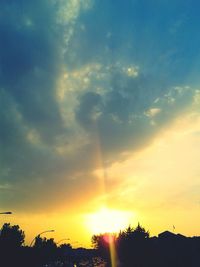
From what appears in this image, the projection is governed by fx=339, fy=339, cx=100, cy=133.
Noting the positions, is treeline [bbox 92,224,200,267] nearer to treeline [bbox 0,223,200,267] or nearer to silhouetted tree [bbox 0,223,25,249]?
treeline [bbox 0,223,200,267]

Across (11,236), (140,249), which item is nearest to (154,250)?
(140,249)

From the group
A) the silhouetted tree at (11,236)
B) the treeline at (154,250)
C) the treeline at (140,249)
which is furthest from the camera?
the treeline at (154,250)

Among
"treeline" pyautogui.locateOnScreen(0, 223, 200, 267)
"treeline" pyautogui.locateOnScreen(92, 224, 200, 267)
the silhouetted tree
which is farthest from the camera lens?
"treeline" pyautogui.locateOnScreen(92, 224, 200, 267)

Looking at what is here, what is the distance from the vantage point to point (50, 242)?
437ft

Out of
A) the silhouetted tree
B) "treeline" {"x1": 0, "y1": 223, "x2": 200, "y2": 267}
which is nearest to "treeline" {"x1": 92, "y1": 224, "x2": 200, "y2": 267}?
"treeline" {"x1": 0, "y1": 223, "x2": 200, "y2": 267}

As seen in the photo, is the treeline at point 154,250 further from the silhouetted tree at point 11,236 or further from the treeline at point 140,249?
the silhouetted tree at point 11,236

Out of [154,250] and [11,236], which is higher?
[11,236]

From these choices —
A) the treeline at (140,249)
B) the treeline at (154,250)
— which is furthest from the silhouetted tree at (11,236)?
the treeline at (154,250)

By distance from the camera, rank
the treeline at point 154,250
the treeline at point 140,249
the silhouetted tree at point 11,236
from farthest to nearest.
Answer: the treeline at point 154,250
the treeline at point 140,249
the silhouetted tree at point 11,236

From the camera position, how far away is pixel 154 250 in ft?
236

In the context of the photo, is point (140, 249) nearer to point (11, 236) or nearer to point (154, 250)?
point (154, 250)

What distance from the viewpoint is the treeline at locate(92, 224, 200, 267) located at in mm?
70562

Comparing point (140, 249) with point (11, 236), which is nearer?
point (11, 236)

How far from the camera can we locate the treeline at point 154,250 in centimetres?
7056
